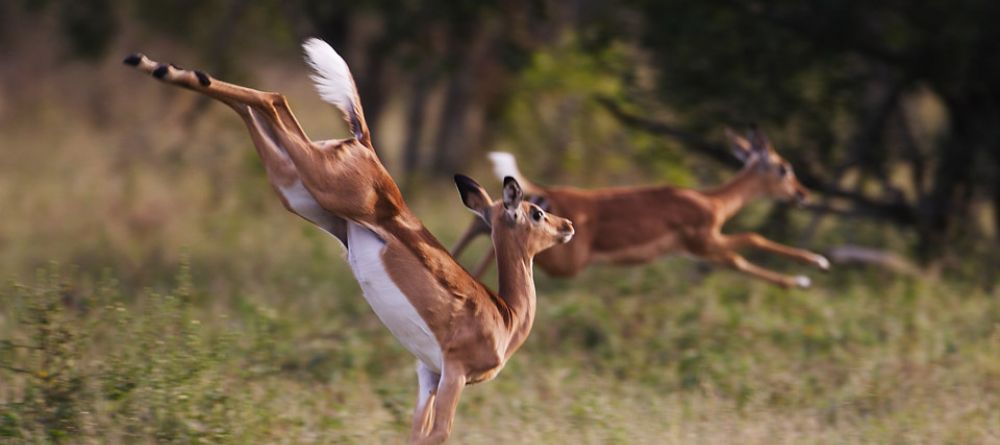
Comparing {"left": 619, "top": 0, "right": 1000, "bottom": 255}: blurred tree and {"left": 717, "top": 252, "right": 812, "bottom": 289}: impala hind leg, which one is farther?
{"left": 619, "top": 0, "right": 1000, "bottom": 255}: blurred tree

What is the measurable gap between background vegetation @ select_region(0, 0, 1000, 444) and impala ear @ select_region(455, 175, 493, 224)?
1.16 m

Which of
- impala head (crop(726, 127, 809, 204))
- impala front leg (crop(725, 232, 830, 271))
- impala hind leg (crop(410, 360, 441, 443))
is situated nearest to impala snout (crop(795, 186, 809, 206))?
impala head (crop(726, 127, 809, 204))

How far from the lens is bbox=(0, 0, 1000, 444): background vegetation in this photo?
5598mm

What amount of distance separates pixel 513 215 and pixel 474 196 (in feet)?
0.56

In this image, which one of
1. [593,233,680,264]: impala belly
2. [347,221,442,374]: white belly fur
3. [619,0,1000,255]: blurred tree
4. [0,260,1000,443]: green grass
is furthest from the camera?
[619,0,1000,255]: blurred tree

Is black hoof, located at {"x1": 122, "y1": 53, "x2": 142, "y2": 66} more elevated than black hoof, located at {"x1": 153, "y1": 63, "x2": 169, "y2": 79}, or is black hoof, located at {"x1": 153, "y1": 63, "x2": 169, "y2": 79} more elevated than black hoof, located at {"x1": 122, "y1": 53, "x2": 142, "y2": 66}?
black hoof, located at {"x1": 153, "y1": 63, "x2": 169, "y2": 79}

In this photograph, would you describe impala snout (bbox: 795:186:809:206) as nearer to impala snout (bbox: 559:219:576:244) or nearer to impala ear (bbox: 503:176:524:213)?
impala snout (bbox: 559:219:576:244)

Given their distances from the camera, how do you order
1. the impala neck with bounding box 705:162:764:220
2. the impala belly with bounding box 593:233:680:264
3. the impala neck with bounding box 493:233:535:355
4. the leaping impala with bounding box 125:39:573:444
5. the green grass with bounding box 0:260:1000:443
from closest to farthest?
1. the leaping impala with bounding box 125:39:573:444
2. the impala neck with bounding box 493:233:535:355
3. the green grass with bounding box 0:260:1000:443
4. the impala belly with bounding box 593:233:680:264
5. the impala neck with bounding box 705:162:764:220

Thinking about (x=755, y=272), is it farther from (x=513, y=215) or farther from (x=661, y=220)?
(x=513, y=215)

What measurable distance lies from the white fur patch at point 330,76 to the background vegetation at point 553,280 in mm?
1220

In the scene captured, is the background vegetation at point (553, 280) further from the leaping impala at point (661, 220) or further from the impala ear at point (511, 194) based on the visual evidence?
the impala ear at point (511, 194)

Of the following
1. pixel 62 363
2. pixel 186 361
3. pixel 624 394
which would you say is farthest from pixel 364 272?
pixel 624 394

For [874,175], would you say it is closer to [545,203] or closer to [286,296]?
[545,203]

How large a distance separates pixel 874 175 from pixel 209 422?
6810mm
